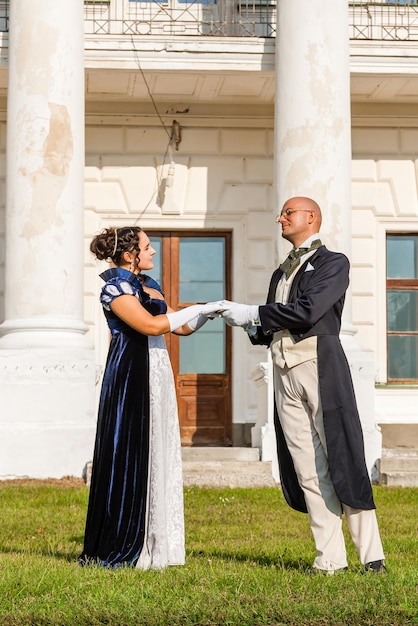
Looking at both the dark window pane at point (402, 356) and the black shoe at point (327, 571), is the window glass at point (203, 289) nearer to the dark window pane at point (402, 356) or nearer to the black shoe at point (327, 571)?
the dark window pane at point (402, 356)

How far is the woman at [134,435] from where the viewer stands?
6027mm

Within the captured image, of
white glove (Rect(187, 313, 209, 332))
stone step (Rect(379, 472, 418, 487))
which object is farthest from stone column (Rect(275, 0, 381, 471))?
white glove (Rect(187, 313, 209, 332))

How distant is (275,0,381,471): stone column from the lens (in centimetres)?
1247

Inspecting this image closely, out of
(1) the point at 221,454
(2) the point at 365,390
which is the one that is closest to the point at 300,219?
(2) the point at 365,390

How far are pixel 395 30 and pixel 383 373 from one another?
174 inches

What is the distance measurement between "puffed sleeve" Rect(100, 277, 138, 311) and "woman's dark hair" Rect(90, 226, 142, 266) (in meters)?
0.16

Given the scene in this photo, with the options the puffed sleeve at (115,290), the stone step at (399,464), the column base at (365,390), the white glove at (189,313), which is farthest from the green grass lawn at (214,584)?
the column base at (365,390)

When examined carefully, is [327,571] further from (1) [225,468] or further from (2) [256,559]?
(1) [225,468]

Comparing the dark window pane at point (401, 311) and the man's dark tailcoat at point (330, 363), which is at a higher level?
the dark window pane at point (401, 311)

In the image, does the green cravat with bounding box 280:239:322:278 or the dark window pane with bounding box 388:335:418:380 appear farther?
the dark window pane with bounding box 388:335:418:380

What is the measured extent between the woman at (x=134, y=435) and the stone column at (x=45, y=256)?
566cm

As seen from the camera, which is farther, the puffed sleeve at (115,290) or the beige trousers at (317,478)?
the puffed sleeve at (115,290)

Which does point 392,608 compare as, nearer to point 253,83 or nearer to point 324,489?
point 324,489

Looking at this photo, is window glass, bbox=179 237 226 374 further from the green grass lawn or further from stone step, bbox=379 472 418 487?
the green grass lawn
